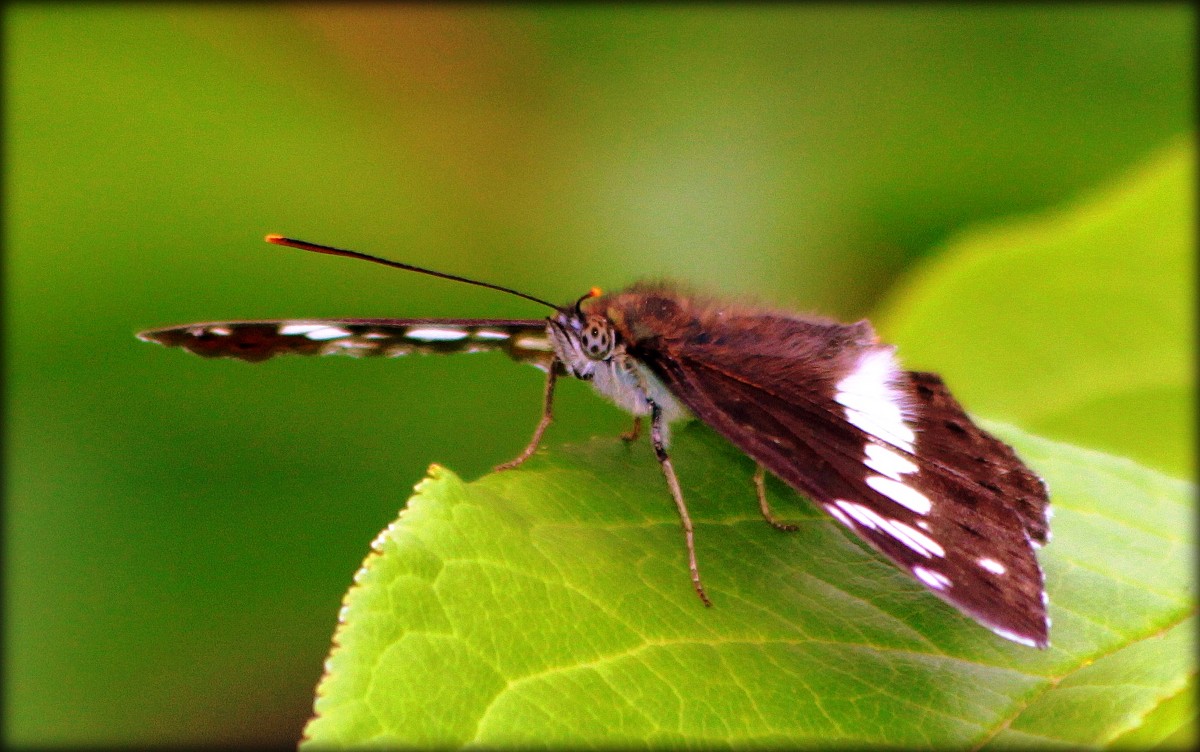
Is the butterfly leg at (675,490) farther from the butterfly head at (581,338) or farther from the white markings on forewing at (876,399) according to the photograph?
the white markings on forewing at (876,399)

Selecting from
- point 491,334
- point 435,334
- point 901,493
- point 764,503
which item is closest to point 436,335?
point 435,334

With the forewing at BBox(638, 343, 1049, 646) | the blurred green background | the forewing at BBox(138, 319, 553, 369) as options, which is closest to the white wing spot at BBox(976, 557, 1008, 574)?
the forewing at BBox(638, 343, 1049, 646)

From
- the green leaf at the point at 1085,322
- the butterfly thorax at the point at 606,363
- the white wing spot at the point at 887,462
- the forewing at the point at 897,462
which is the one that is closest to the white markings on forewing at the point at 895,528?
the forewing at the point at 897,462

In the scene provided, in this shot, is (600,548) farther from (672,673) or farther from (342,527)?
(342,527)

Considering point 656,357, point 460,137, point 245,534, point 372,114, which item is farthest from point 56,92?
point 656,357

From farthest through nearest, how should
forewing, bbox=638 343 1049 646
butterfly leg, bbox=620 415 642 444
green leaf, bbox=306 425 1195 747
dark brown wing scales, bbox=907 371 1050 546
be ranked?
butterfly leg, bbox=620 415 642 444, dark brown wing scales, bbox=907 371 1050 546, forewing, bbox=638 343 1049 646, green leaf, bbox=306 425 1195 747

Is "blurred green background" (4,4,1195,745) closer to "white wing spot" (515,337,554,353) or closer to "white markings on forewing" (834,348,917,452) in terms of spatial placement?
"white wing spot" (515,337,554,353)

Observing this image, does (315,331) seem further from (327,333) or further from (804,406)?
(804,406)
